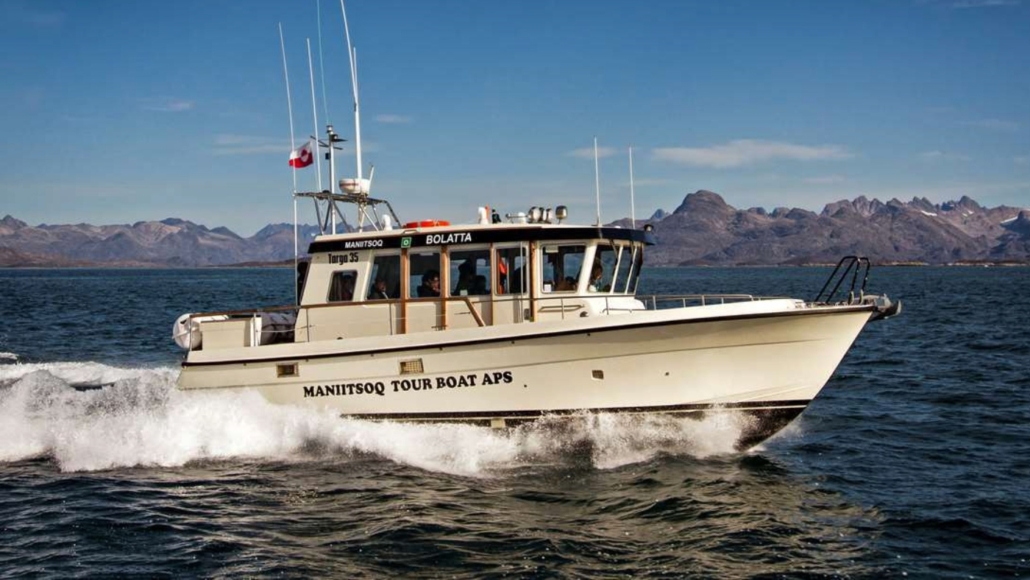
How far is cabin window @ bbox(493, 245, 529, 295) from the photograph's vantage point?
12.6 metres

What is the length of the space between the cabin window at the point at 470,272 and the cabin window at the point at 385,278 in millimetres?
866

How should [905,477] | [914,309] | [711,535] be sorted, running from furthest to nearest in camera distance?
[914,309] < [905,477] < [711,535]

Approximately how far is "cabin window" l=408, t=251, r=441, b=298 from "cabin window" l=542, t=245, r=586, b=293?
1.63m

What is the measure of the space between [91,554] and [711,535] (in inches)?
254

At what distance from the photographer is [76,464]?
1213 cm

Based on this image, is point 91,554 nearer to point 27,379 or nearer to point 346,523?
point 346,523

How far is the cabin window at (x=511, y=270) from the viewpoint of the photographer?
41.4 ft

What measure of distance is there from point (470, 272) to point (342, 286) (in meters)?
2.06

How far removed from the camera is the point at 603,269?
1280cm

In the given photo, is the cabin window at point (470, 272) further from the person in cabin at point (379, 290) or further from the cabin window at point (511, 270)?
the person in cabin at point (379, 290)

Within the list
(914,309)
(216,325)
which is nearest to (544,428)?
(216,325)

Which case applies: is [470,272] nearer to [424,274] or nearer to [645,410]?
[424,274]

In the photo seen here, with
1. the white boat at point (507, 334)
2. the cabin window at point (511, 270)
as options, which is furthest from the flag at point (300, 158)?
the cabin window at point (511, 270)

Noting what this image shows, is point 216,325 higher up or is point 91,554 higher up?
point 216,325
